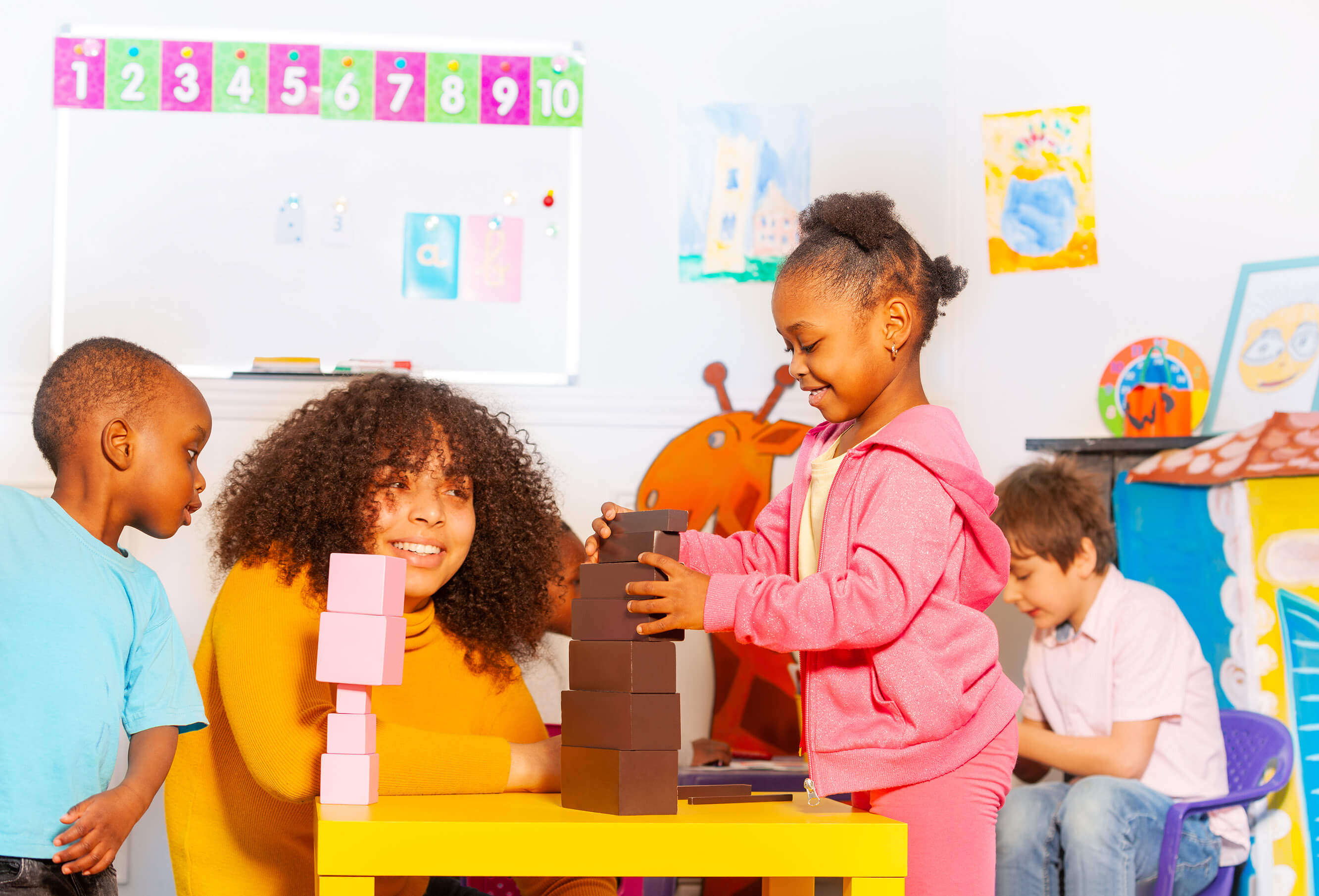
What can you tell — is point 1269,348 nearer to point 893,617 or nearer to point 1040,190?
point 1040,190

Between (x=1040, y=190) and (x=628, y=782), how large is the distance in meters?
2.57

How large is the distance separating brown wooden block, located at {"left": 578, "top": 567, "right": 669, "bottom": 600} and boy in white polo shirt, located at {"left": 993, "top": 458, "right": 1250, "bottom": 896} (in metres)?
1.39

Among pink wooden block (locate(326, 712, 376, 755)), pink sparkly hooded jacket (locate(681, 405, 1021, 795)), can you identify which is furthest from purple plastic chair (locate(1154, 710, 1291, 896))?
pink wooden block (locate(326, 712, 376, 755))

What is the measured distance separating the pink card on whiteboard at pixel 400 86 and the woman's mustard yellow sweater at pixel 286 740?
6.11 feet

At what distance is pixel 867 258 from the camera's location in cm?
156

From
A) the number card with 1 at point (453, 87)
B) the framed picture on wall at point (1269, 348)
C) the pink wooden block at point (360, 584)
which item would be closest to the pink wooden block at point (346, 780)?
the pink wooden block at point (360, 584)

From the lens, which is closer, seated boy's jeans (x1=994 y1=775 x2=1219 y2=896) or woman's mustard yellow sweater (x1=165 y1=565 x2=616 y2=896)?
woman's mustard yellow sweater (x1=165 y1=565 x2=616 y2=896)

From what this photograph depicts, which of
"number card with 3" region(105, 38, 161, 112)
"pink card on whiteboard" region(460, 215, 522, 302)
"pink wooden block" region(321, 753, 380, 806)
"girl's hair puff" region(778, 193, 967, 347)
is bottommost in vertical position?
"pink wooden block" region(321, 753, 380, 806)

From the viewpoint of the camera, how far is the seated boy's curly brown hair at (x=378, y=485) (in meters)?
1.56

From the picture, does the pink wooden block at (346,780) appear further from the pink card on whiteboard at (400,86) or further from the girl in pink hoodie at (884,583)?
the pink card on whiteboard at (400,86)

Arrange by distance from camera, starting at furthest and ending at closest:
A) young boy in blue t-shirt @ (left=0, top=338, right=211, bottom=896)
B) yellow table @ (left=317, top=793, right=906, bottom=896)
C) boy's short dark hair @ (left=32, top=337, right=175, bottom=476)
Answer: boy's short dark hair @ (left=32, top=337, right=175, bottom=476), young boy in blue t-shirt @ (left=0, top=338, right=211, bottom=896), yellow table @ (left=317, top=793, right=906, bottom=896)

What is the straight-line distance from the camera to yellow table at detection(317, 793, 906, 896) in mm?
1071

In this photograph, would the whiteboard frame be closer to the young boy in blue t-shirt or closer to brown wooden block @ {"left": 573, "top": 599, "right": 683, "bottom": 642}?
the young boy in blue t-shirt

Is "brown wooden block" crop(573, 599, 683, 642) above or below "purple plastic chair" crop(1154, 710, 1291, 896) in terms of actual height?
above
